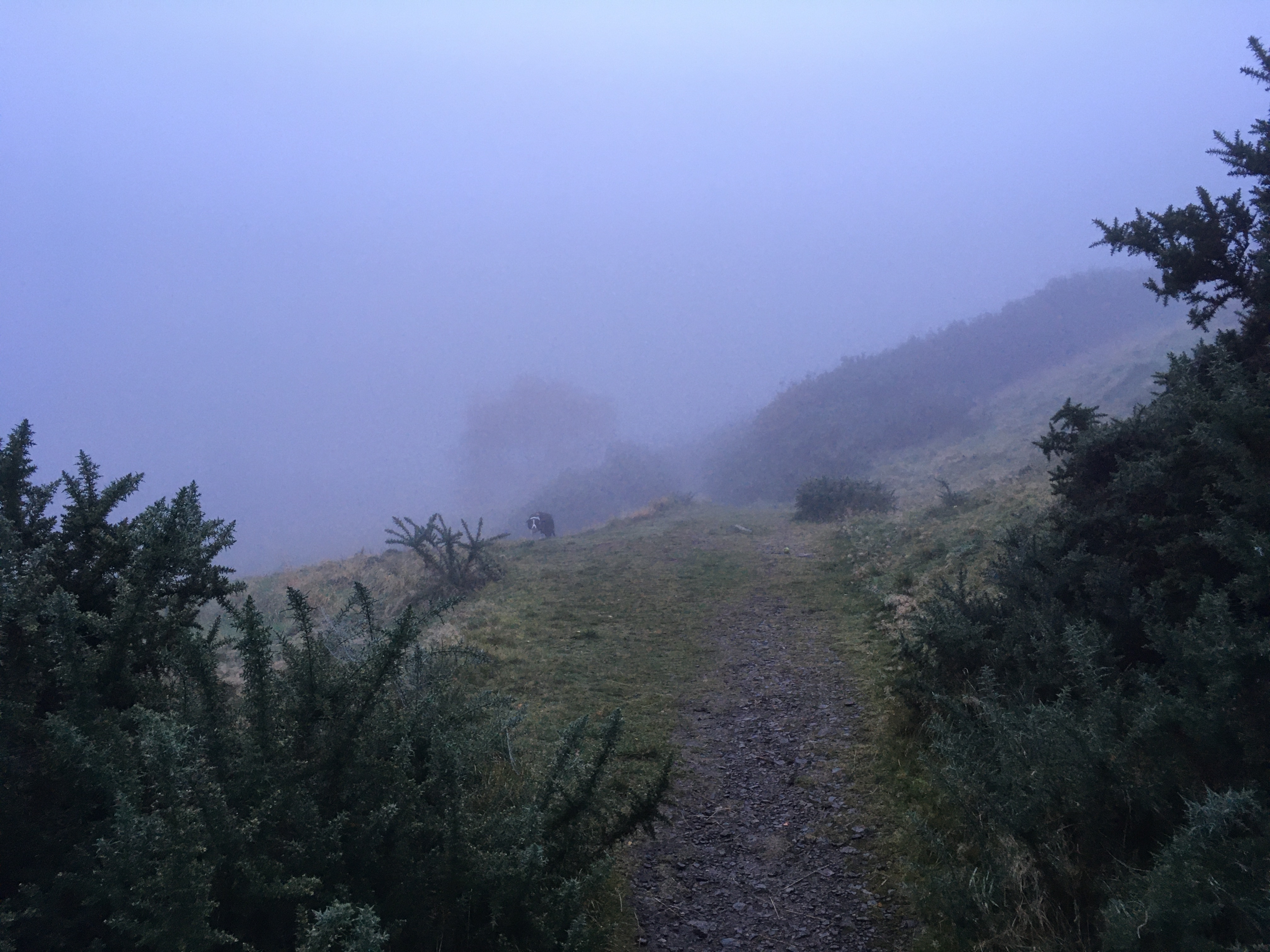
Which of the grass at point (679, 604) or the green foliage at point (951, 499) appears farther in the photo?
the green foliage at point (951, 499)

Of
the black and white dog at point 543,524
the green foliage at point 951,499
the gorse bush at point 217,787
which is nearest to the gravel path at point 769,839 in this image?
the gorse bush at point 217,787

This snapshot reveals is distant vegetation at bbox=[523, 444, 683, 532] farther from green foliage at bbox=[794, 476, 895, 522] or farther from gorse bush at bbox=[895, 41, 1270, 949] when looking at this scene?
gorse bush at bbox=[895, 41, 1270, 949]

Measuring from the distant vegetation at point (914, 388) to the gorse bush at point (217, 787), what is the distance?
98.0 ft

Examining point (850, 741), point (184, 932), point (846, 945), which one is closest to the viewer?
point (184, 932)

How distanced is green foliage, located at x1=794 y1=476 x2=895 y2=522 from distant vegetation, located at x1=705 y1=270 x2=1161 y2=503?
10.1m

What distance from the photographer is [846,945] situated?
3670 mm

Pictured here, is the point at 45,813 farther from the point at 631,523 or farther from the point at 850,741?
the point at 631,523

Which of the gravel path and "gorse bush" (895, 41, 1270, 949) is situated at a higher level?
"gorse bush" (895, 41, 1270, 949)

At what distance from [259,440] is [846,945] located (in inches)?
6903

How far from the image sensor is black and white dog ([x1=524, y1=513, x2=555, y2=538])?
27.0m

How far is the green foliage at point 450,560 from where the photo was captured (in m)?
14.3

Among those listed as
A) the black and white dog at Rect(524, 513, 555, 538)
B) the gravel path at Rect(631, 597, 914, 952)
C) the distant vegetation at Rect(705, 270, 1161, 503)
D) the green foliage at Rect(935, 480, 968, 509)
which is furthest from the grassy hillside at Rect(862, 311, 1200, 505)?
the gravel path at Rect(631, 597, 914, 952)

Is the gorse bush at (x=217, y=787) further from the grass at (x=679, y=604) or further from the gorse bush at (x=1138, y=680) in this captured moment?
the gorse bush at (x=1138, y=680)

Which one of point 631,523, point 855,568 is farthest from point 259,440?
point 855,568
